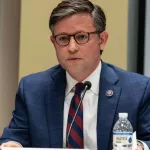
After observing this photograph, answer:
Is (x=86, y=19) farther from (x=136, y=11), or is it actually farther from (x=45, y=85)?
(x=136, y=11)

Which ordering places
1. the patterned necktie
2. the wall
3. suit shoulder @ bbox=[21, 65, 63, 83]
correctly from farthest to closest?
the wall
suit shoulder @ bbox=[21, 65, 63, 83]
the patterned necktie

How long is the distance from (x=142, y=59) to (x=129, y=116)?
113cm

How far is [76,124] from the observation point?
1978mm

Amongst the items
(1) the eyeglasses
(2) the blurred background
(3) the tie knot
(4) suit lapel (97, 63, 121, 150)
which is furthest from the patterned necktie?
(2) the blurred background

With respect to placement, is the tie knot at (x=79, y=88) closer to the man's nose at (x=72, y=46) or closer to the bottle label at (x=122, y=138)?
the man's nose at (x=72, y=46)

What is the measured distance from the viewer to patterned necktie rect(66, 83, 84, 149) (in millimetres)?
1933

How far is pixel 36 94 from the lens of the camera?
2191 millimetres

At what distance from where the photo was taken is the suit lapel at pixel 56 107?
204 centimetres

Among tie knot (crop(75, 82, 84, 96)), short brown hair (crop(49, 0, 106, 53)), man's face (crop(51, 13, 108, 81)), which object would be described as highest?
short brown hair (crop(49, 0, 106, 53))

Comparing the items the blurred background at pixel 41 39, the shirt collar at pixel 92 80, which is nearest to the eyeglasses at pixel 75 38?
the shirt collar at pixel 92 80

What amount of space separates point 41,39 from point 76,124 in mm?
1315

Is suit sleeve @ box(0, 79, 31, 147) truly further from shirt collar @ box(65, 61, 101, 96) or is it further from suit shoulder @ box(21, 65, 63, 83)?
shirt collar @ box(65, 61, 101, 96)

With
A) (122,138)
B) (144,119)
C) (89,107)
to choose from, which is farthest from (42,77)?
(122,138)

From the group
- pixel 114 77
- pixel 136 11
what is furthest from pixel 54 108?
pixel 136 11
